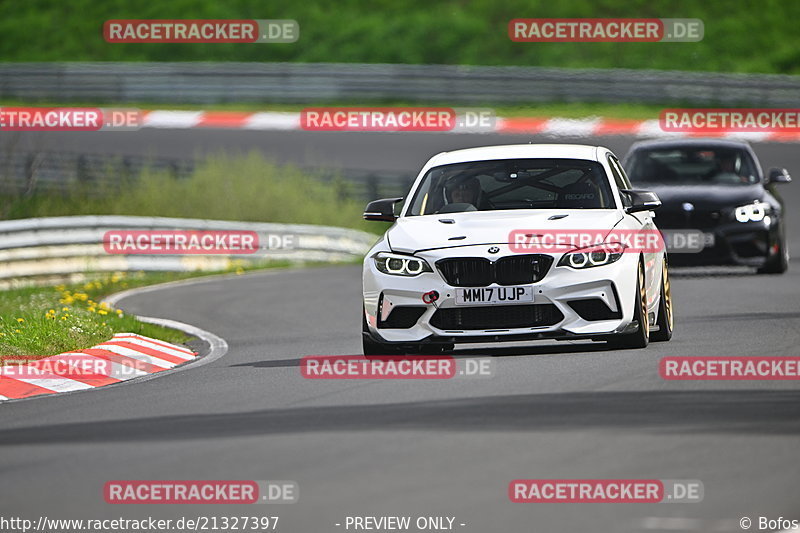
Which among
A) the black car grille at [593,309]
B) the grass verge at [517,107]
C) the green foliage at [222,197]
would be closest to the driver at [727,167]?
the black car grille at [593,309]

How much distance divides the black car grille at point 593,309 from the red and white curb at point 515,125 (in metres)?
22.8

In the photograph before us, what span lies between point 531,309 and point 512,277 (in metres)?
0.24

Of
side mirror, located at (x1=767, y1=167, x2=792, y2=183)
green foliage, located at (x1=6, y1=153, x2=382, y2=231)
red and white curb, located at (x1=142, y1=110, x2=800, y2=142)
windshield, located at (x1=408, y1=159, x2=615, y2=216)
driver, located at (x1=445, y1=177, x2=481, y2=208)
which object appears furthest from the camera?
red and white curb, located at (x1=142, y1=110, x2=800, y2=142)

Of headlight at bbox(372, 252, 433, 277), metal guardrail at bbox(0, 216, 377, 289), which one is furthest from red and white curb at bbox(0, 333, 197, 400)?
metal guardrail at bbox(0, 216, 377, 289)

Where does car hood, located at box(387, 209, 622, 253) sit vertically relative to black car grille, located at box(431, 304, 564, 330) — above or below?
above

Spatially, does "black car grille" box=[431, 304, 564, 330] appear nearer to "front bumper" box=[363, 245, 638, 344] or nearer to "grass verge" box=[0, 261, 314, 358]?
"front bumper" box=[363, 245, 638, 344]

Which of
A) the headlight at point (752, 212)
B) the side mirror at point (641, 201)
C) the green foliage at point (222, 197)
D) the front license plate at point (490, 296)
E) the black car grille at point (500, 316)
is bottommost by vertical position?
the black car grille at point (500, 316)

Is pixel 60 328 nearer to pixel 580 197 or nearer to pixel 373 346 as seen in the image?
pixel 373 346

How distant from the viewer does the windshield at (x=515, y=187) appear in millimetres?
12336

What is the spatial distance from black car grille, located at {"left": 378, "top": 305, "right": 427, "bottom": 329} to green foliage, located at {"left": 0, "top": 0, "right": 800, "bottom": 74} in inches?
1394

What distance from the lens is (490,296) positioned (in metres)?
11.1

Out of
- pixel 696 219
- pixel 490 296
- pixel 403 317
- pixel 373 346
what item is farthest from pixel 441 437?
pixel 696 219

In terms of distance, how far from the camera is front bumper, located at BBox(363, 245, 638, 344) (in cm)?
1115

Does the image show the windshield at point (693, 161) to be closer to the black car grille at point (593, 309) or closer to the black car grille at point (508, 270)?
the black car grille at point (593, 309)
